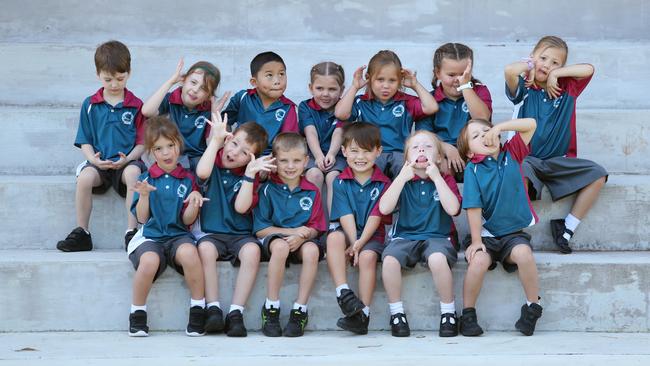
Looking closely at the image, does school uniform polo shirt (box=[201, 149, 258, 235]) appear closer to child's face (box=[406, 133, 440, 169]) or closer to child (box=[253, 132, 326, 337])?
child (box=[253, 132, 326, 337])

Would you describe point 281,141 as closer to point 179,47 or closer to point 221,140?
point 221,140

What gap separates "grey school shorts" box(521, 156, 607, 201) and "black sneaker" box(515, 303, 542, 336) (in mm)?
770

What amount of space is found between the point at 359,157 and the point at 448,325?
97 centimetres

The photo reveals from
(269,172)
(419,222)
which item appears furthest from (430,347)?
(269,172)

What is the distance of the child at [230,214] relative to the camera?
533 cm

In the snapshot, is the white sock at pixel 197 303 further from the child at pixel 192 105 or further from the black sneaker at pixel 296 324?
the child at pixel 192 105

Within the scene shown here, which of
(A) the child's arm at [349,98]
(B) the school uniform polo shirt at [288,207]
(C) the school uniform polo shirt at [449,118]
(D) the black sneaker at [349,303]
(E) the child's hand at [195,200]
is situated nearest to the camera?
(D) the black sneaker at [349,303]

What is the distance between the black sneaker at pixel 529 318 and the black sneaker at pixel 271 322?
114cm

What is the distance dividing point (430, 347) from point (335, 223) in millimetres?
926

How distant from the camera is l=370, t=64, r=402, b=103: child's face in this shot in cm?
611

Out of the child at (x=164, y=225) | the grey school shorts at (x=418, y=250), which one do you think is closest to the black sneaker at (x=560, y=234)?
the grey school shorts at (x=418, y=250)

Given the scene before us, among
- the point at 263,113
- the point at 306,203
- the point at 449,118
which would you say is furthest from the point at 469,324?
the point at 263,113

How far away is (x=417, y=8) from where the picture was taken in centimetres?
759

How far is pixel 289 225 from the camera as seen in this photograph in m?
5.55
